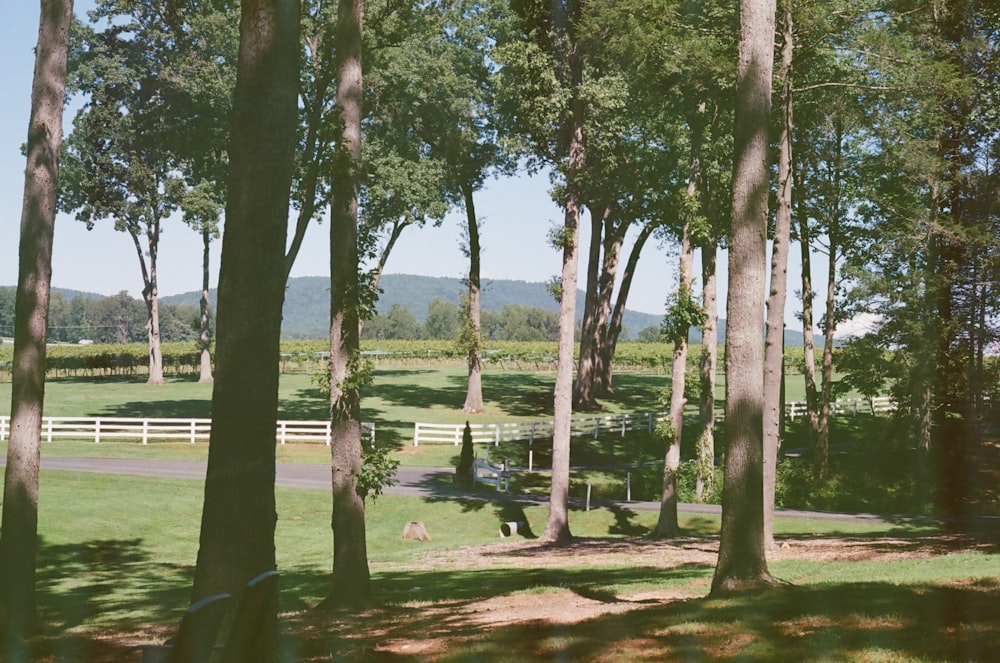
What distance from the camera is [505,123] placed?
41781 millimetres

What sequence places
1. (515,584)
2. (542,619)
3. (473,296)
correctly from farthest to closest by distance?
(473,296) < (515,584) < (542,619)

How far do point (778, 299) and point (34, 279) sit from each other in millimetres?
14777

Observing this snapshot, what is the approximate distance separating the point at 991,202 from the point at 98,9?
163 ft

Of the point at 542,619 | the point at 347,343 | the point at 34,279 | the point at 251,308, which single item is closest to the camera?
the point at 251,308

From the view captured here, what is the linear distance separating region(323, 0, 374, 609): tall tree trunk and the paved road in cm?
1564

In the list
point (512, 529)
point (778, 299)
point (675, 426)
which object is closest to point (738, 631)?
point (778, 299)

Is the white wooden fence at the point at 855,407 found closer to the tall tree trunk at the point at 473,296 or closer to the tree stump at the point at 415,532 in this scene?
the tall tree trunk at the point at 473,296

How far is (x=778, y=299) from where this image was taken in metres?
20.4

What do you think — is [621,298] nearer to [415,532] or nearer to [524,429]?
[524,429]

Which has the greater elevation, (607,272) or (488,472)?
(607,272)

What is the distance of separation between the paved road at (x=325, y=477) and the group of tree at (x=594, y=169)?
336 centimetres

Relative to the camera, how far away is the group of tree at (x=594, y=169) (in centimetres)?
789

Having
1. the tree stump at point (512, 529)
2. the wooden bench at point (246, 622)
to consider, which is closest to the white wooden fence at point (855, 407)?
the tree stump at point (512, 529)

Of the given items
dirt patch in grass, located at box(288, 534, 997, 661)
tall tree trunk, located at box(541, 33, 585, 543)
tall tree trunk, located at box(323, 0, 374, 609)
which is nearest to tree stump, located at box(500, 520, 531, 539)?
tall tree trunk, located at box(541, 33, 585, 543)
